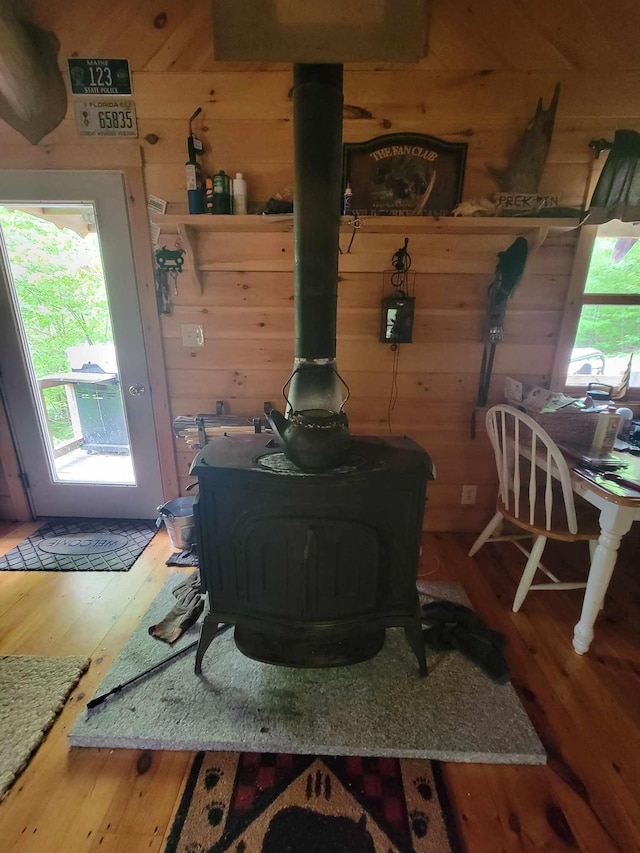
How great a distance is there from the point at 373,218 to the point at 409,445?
99 cm

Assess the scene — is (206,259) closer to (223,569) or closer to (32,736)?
(223,569)

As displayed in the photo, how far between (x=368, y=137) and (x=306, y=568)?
183 cm

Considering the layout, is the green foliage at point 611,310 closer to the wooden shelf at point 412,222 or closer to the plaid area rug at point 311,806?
the wooden shelf at point 412,222

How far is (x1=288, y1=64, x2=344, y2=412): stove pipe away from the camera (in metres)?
1.15

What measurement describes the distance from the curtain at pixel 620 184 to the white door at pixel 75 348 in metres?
2.15

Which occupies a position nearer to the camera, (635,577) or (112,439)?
(635,577)

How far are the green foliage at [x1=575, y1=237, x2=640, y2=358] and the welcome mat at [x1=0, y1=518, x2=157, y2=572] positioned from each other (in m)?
2.64

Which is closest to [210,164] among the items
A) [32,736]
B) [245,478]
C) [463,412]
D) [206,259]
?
[206,259]

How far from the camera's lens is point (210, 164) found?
5.76 feet

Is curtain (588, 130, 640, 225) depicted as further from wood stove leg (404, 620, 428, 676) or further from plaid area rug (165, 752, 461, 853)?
plaid area rug (165, 752, 461, 853)

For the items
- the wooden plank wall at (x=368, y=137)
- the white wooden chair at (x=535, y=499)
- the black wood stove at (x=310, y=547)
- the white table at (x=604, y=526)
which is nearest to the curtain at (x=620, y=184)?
the wooden plank wall at (x=368, y=137)

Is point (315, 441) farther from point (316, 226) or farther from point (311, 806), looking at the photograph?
point (311, 806)

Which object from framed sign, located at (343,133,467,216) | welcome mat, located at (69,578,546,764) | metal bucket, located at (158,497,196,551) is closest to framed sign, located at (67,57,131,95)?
framed sign, located at (343,133,467,216)

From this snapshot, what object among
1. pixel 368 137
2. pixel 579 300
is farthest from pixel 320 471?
pixel 579 300
